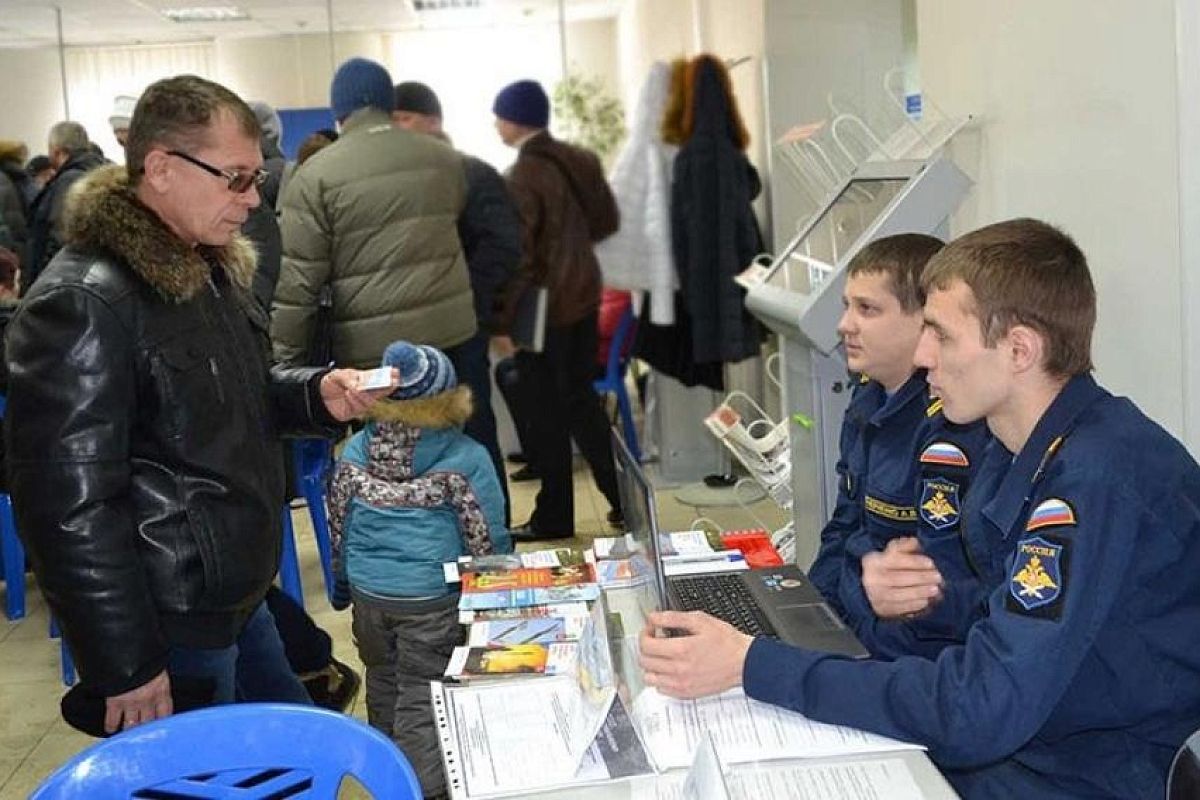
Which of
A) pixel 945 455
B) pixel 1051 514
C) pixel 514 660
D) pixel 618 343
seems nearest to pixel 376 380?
pixel 514 660

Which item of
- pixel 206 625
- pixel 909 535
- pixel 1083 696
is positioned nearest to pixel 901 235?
pixel 909 535

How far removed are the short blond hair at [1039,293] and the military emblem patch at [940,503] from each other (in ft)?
1.18

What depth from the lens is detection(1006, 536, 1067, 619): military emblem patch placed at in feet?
4.40

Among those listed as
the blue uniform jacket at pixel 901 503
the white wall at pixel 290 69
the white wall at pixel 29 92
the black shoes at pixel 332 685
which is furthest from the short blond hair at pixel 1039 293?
the white wall at pixel 29 92

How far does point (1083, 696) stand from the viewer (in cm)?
144

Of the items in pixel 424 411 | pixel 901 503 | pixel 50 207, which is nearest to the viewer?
pixel 901 503

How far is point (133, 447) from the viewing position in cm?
183

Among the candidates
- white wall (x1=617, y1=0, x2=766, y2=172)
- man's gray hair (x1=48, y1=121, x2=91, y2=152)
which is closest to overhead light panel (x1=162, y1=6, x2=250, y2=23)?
man's gray hair (x1=48, y1=121, x2=91, y2=152)

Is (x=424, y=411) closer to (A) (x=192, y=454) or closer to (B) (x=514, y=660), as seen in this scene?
(A) (x=192, y=454)

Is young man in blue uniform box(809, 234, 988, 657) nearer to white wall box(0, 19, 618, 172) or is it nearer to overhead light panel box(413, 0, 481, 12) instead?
white wall box(0, 19, 618, 172)

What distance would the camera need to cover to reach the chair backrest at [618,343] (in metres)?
5.77

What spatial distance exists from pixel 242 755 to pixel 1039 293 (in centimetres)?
105

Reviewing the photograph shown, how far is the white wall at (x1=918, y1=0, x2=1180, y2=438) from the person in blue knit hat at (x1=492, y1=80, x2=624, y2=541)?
83.3 inches

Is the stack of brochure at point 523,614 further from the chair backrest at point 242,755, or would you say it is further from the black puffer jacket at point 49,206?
the black puffer jacket at point 49,206
